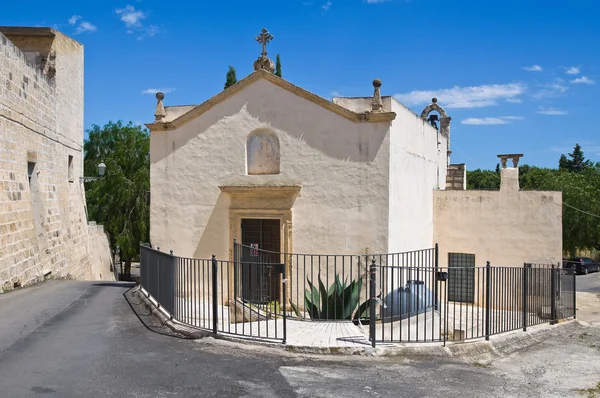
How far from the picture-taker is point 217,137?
1387cm

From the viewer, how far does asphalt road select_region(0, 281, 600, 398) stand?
6184 mm

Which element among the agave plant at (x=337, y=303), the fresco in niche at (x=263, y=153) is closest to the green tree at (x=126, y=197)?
the fresco in niche at (x=263, y=153)

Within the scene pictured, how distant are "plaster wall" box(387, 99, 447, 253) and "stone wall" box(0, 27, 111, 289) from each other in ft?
30.0

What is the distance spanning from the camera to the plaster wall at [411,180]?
13.0 metres

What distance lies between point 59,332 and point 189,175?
20.0ft

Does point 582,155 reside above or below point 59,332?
above

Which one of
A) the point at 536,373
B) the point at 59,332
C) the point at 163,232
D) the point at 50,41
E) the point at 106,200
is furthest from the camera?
the point at 106,200

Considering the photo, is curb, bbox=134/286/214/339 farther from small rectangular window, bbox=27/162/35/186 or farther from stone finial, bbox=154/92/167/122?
small rectangular window, bbox=27/162/35/186

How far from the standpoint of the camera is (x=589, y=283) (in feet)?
92.3

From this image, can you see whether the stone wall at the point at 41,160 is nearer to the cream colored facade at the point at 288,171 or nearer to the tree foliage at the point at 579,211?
the cream colored facade at the point at 288,171

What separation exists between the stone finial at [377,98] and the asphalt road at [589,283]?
16.8m

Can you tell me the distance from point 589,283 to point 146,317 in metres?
25.3

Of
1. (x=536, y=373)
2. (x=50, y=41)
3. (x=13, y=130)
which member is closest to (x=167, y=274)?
(x=536, y=373)

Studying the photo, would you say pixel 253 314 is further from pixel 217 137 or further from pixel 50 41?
pixel 50 41
